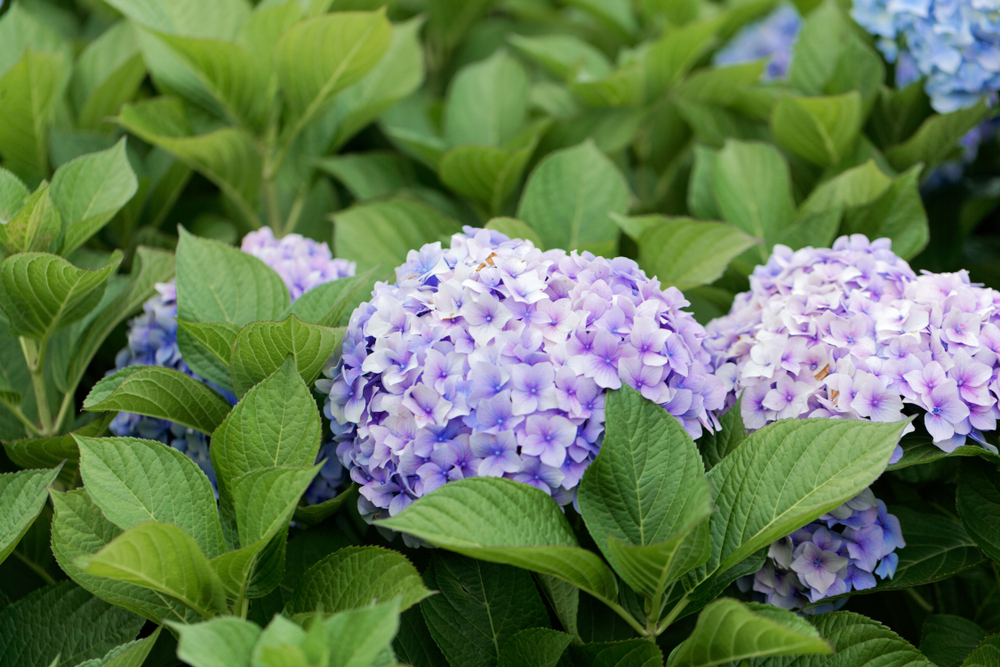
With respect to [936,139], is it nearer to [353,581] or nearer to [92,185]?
[353,581]

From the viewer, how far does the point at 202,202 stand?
5.89 ft

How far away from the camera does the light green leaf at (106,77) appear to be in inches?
64.9

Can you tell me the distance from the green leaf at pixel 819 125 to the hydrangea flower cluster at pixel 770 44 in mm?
512

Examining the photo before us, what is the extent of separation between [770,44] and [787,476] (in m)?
1.55

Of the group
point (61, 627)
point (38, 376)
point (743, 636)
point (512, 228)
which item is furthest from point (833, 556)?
point (38, 376)

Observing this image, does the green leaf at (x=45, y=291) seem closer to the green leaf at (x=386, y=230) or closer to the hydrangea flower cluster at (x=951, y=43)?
the green leaf at (x=386, y=230)

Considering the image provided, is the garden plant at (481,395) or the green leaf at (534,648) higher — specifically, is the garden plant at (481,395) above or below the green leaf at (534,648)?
above

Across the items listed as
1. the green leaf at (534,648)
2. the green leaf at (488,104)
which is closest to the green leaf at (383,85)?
the green leaf at (488,104)

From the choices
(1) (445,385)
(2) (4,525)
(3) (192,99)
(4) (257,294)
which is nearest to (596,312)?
(1) (445,385)

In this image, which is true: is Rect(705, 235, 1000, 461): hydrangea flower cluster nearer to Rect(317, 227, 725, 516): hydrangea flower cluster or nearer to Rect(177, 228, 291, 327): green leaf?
Rect(317, 227, 725, 516): hydrangea flower cluster

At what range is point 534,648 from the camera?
93 cm

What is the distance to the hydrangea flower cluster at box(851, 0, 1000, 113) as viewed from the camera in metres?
1.49

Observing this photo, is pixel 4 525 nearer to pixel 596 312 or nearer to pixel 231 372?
pixel 231 372

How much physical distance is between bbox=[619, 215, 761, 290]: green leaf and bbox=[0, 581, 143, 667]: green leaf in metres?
0.90
